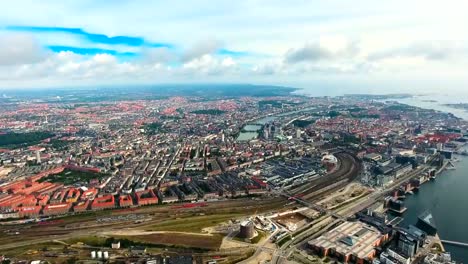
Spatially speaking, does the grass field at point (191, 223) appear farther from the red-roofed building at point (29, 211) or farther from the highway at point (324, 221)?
the red-roofed building at point (29, 211)

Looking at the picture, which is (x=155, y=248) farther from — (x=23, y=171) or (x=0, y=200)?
(x=23, y=171)

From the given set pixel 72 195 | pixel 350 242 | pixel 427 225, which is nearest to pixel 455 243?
pixel 427 225

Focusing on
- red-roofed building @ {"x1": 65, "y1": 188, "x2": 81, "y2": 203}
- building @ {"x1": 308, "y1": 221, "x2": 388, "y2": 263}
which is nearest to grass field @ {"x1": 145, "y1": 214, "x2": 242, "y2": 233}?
building @ {"x1": 308, "y1": 221, "x2": 388, "y2": 263}

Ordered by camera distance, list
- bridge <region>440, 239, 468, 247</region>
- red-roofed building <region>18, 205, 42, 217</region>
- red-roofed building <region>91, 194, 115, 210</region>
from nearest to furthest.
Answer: bridge <region>440, 239, 468, 247</region>
red-roofed building <region>18, 205, 42, 217</region>
red-roofed building <region>91, 194, 115, 210</region>

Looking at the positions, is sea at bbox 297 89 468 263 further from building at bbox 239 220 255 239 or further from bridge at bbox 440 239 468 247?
building at bbox 239 220 255 239

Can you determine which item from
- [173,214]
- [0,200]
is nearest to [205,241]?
[173,214]

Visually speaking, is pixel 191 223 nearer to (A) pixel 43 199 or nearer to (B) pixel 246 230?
(B) pixel 246 230
